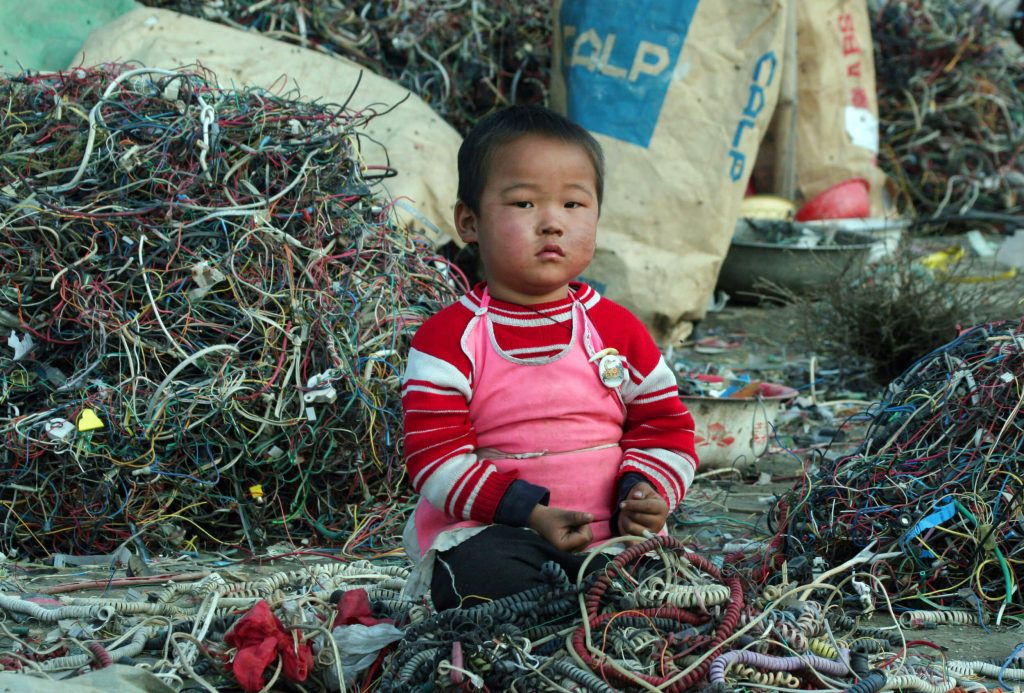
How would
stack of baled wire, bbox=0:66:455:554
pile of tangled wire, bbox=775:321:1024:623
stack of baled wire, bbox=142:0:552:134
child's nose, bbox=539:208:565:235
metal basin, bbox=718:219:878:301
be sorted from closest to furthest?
child's nose, bbox=539:208:565:235 < pile of tangled wire, bbox=775:321:1024:623 < stack of baled wire, bbox=0:66:455:554 < stack of baled wire, bbox=142:0:552:134 < metal basin, bbox=718:219:878:301

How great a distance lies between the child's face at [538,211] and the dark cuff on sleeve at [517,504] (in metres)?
0.40

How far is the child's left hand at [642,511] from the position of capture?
6.97ft

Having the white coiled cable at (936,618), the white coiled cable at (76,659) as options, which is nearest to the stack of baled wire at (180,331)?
the white coiled cable at (76,659)

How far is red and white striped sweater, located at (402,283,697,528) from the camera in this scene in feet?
6.95

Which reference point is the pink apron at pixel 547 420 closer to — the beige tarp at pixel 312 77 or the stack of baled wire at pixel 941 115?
the beige tarp at pixel 312 77

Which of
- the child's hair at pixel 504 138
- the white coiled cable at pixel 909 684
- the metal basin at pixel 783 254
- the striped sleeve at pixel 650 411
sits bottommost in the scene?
the metal basin at pixel 783 254

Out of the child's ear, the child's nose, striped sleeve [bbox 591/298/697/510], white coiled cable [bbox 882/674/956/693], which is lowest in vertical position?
white coiled cable [bbox 882/674/956/693]

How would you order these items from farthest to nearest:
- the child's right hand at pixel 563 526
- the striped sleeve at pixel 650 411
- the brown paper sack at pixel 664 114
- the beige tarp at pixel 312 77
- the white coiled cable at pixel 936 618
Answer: the brown paper sack at pixel 664 114 < the beige tarp at pixel 312 77 < the white coiled cable at pixel 936 618 < the striped sleeve at pixel 650 411 < the child's right hand at pixel 563 526

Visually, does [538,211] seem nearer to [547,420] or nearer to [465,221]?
[465,221]

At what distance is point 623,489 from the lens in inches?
87.3

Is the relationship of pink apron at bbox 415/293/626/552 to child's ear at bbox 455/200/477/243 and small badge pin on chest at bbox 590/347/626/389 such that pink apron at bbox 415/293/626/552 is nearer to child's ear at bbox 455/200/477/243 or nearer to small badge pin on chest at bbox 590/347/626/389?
small badge pin on chest at bbox 590/347/626/389

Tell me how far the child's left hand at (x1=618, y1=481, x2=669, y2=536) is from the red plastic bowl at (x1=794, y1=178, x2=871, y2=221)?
4.44 meters

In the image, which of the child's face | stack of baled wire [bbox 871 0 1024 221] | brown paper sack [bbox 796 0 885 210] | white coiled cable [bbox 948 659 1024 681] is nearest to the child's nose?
the child's face

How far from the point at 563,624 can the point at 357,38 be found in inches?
166
